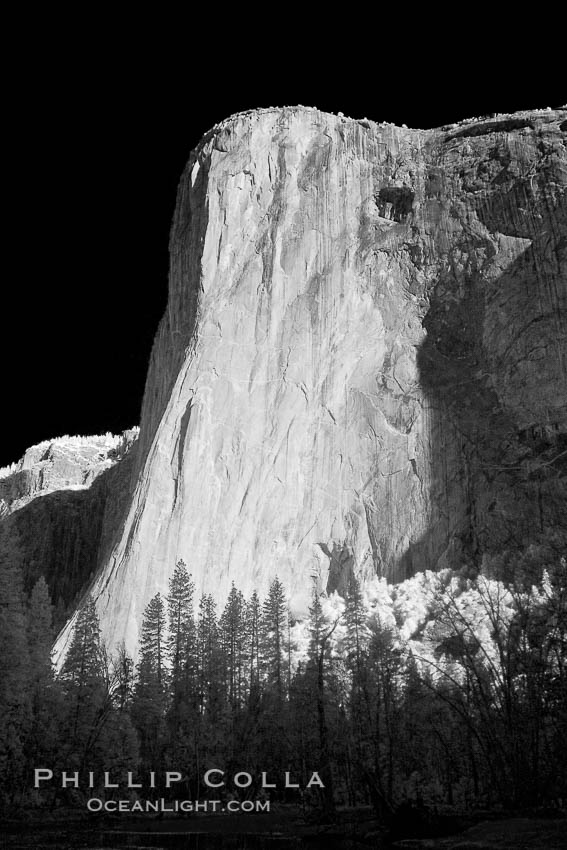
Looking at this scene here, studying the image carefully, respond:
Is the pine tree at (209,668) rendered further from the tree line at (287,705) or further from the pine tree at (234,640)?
the pine tree at (234,640)

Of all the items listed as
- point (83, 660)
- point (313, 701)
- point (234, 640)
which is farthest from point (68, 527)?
point (313, 701)

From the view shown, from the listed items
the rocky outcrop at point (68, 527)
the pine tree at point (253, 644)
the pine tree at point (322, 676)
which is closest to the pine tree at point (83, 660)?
the pine tree at point (253, 644)

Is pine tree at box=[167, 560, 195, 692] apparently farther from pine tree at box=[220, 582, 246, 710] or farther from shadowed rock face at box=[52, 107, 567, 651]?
shadowed rock face at box=[52, 107, 567, 651]

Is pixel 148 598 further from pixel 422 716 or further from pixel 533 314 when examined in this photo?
pixel 533 314

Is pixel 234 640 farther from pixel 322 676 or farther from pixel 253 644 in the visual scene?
pixel 322 676

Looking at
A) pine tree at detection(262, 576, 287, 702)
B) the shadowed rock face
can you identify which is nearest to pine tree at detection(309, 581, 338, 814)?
pine tree at detection(262, 576, 287, 702)

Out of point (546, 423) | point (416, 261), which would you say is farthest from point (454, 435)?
point (416, 261)
